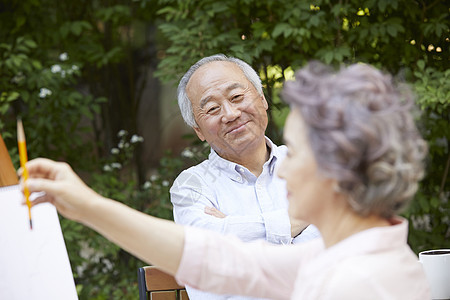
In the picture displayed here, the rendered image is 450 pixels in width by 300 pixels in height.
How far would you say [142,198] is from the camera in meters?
3.77

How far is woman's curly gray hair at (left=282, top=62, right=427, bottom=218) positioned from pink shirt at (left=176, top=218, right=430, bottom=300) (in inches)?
2.3

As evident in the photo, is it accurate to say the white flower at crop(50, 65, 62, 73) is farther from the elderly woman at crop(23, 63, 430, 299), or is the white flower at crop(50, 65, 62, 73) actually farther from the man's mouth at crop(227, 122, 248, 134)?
the elderly woman at crop(23, 63, 430, 299)

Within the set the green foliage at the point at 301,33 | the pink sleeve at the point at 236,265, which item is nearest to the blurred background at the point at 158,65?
the green foliage at the point at 301,33

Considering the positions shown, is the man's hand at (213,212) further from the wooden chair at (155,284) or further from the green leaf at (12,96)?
the green leaf at (12,96)

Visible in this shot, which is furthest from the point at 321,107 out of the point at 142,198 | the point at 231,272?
the point at 142,198

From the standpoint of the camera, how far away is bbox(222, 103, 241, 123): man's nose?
2.13m

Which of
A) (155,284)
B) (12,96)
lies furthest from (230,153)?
(12,96)

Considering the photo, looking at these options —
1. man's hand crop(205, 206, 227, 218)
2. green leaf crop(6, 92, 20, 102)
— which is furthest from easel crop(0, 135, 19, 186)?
green leaf crop(6, 92, 20, 102)

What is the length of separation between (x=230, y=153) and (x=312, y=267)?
1.24 metres

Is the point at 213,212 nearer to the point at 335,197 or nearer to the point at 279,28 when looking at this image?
the point at 335,197

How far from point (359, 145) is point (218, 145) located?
1352mm

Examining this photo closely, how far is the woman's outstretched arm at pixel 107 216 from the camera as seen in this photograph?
0.93 m

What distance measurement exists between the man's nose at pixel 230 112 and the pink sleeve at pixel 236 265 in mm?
1072

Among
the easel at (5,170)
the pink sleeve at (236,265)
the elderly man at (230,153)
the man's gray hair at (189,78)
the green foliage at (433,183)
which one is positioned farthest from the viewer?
the green foliage at (433,183)
